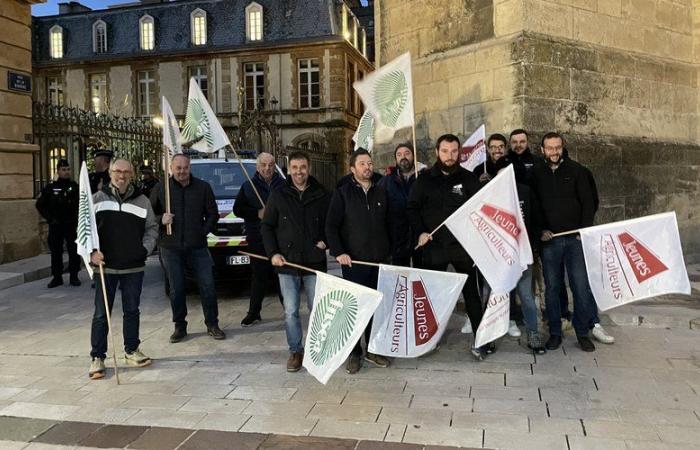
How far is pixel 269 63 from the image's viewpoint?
3472 cm

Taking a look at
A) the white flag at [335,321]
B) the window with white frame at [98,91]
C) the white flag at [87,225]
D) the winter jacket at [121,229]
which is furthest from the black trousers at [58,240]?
the window with white frame at [98,91]

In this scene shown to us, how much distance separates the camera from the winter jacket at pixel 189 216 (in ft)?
20.2

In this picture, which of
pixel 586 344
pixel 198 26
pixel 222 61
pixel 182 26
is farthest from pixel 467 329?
pixel 182 26

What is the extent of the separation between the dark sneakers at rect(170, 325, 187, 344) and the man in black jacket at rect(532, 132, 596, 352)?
3.55 metres

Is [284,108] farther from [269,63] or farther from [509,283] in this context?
[509,283]

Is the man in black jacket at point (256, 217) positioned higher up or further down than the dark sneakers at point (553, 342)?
higher up

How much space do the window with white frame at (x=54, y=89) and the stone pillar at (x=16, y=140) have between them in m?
28.7

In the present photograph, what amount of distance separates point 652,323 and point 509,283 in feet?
7.04

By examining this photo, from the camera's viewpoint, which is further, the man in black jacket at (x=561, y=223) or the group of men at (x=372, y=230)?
the man in black jacket at (x=561, y=223)

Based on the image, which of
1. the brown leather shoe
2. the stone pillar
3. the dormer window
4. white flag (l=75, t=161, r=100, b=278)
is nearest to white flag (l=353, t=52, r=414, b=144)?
the brown leather shoe

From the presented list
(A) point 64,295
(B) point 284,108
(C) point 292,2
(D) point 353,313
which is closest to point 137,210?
(D) point 353,313

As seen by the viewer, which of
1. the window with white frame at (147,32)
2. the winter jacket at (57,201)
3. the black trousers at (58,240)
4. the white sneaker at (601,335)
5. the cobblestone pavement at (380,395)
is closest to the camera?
the cobblestone pavement at (380,395)

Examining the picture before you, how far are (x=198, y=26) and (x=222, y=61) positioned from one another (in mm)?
2870

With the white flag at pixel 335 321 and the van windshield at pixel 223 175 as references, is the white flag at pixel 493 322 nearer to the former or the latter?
the white flag at pixel 335 321
